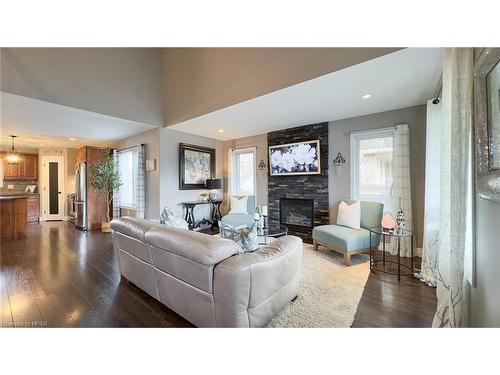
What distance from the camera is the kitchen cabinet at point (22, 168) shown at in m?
6.22

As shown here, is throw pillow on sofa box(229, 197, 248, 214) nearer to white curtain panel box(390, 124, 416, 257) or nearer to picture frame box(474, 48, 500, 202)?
white curtain panel box(390, 124, 416, 257)

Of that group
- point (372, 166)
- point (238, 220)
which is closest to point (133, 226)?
point (238, 220)

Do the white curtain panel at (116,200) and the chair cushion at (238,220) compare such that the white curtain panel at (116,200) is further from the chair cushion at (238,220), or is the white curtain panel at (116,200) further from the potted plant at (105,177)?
the chair cushion at (238,220)

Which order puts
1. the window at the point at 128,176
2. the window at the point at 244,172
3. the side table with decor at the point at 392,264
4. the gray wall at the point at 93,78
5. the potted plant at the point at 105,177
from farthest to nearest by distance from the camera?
the window at the point at 244,172
the window at the point at 128,176
the potted plant at the point at 105,177
the gray wall at the point at 93,78
the side table with decor at the point at 392,264

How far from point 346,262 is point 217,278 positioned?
2.10m

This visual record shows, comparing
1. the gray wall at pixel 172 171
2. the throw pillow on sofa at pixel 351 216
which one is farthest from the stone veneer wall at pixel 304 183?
the gray wall at pixel 172 171

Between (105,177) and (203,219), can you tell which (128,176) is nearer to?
(105,177)

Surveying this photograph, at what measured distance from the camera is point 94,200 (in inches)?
201

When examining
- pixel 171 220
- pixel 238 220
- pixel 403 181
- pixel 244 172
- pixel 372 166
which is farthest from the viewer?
pixel 244 172

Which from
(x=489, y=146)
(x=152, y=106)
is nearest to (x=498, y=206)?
(x=489, y=146)

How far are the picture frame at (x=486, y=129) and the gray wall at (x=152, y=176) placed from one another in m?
4.43

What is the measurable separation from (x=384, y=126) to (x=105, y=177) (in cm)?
585

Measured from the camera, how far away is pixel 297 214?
4383 millimetres
